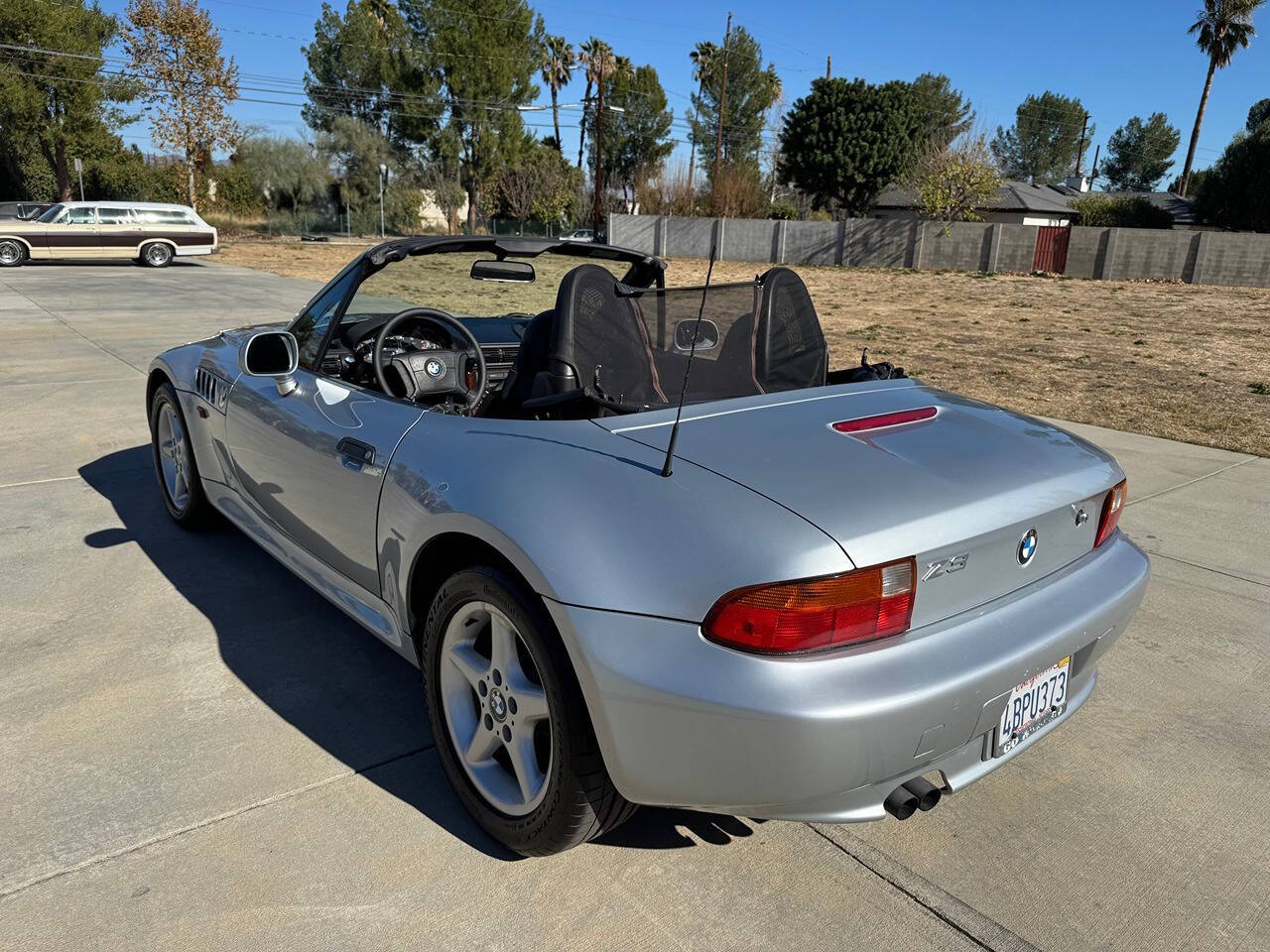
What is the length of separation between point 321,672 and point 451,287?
4.91ft

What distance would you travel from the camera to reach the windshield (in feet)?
10.5

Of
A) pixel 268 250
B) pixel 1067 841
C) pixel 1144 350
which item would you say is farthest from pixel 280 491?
pixel 268 250

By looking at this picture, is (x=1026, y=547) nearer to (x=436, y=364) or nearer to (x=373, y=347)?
(x=436, y=364)

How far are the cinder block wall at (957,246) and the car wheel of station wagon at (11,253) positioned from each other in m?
17.1

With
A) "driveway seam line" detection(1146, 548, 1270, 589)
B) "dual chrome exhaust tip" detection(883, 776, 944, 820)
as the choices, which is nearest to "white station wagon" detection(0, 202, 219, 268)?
"driveway seam line" detection(1146, 548, 1270, 589)

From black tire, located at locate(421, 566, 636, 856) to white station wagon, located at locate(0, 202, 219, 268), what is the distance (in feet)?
84.7

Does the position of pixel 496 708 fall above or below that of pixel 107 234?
above

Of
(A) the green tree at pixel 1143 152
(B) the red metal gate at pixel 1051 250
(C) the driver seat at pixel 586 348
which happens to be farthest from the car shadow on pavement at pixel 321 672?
(A) the green tree at pixel 1143 152

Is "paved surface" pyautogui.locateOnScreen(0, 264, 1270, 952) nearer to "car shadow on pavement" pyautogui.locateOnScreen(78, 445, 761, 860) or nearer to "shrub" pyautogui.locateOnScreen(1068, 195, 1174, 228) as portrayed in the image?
"car shadow on pavement" pyautogui.locateOnScreen(78, 445, 761, 860)

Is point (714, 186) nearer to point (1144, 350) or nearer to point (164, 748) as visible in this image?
point (1144, 350)

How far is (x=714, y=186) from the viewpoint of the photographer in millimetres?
46188

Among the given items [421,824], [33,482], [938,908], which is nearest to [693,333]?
[421,824]

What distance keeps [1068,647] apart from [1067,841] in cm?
61

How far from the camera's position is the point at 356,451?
2775 mm
